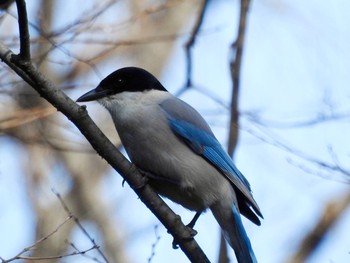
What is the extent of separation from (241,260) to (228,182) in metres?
0.60

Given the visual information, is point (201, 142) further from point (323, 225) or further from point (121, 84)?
point (323, 225)

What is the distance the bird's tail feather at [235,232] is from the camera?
17.8 feet

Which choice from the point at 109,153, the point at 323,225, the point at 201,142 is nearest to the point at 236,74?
the point at 201,142

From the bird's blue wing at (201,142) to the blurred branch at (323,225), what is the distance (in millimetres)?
2826

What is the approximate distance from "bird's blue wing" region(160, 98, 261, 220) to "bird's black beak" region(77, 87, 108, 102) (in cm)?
45

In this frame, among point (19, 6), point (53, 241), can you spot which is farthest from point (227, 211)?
point (53, 241)

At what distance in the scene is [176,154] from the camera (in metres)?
5.50

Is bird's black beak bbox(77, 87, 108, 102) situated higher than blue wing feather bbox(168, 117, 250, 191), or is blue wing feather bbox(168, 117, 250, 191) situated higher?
bird's black beak bbox(77, 87, 108, 102)

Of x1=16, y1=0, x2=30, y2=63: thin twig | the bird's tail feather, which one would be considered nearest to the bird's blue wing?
→ the bird's tail feather

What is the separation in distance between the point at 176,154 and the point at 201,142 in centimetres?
32

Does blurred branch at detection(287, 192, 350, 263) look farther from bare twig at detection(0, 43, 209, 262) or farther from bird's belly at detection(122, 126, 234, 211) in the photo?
bare twig at detection(0, 43, 209, 262)

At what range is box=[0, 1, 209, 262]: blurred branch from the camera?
14.6 ft

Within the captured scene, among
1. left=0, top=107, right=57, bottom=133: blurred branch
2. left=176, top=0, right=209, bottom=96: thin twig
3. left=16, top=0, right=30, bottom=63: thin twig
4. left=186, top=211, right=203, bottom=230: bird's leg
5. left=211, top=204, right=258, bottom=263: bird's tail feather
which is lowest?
left=211, top=204, right=258, bottom=263: bird's tail feather

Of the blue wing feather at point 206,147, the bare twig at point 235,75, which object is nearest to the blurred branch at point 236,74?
the bare twig at point 235,75
